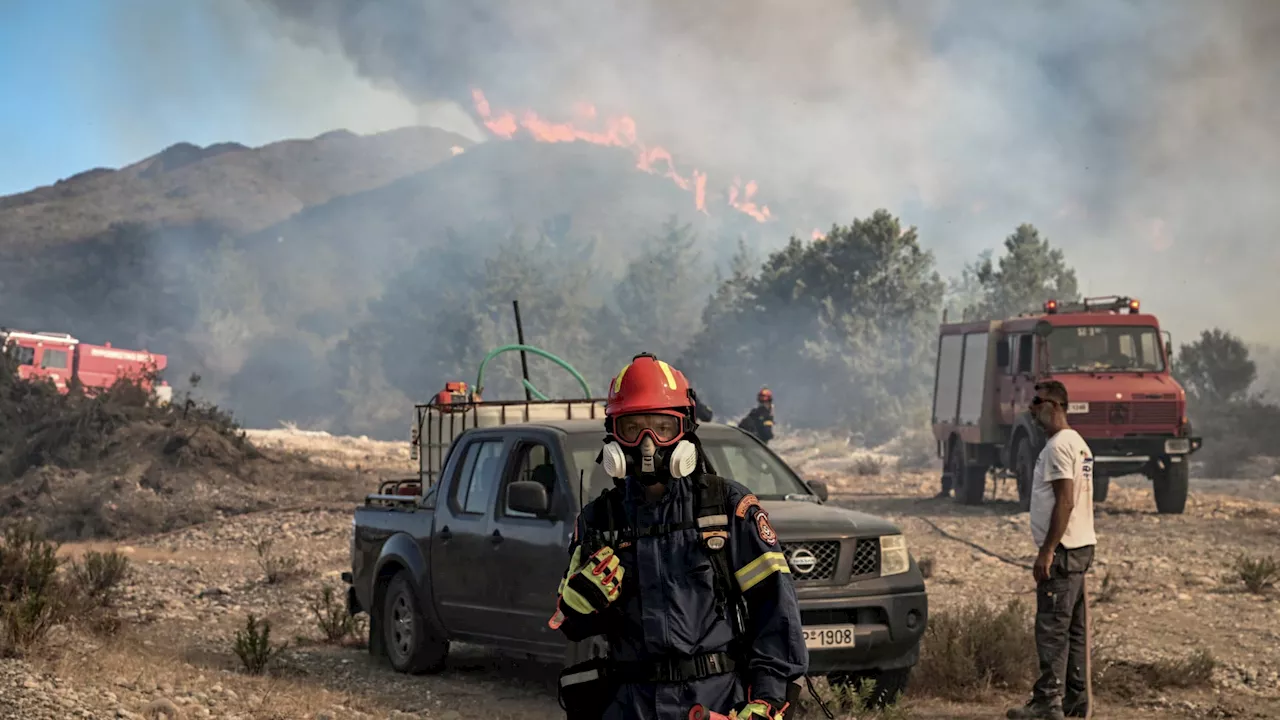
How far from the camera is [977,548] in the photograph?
16266 mm

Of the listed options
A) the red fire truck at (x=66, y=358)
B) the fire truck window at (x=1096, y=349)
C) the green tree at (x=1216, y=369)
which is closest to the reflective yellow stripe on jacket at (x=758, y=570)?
the fire truck window at (x=1096, y=349)

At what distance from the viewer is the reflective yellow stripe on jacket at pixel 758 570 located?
3.59m

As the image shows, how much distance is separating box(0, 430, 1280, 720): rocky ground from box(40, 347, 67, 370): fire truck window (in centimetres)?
2194

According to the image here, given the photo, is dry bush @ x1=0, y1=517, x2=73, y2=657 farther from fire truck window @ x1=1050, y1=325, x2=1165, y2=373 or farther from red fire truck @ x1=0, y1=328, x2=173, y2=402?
red fire truck @ x1=0, y1=328, x2=173, y2=402

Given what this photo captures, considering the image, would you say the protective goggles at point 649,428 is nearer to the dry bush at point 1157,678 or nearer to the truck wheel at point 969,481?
the dry bush at point 1157,678

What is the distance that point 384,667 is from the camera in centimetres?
975

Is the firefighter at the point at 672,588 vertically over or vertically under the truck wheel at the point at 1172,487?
under

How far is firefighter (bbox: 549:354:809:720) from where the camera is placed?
3535mm

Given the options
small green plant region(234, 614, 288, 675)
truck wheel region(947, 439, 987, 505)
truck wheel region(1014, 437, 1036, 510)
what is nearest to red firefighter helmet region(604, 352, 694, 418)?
small green plant region(234, 614, 288, 675)

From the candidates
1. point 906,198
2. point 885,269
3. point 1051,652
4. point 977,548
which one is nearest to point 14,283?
point 885,269

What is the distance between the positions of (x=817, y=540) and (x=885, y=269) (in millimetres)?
48538

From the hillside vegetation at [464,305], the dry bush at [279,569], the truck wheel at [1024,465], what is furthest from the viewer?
the hillside vegetation at [464,305]

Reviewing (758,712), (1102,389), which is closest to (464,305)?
(1102,389)

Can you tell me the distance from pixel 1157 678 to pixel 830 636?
239 centimetres
